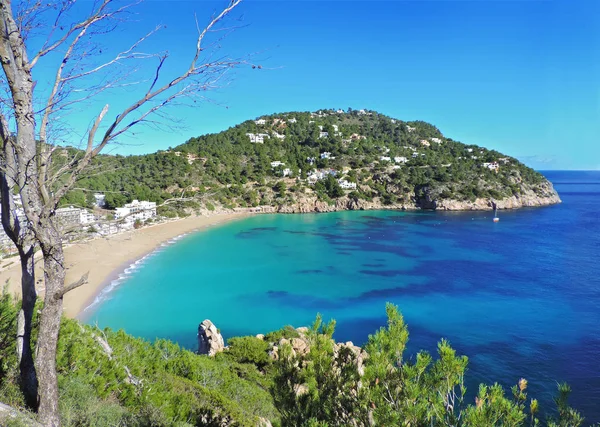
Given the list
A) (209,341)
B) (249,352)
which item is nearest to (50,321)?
(249,352)

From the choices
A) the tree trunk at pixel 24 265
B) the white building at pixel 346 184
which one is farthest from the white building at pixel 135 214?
the white building at pixel 346 184

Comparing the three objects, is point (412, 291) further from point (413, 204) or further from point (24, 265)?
point (413, 204)

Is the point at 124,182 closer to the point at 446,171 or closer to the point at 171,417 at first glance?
the point at 171,417

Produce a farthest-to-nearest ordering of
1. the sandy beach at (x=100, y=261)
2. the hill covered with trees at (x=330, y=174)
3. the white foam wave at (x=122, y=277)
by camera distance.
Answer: the hill covered with trees at (x=330, y=174) < the white foam wave at (x=122, y=277) < the sandy beach at (x=100, y=261)

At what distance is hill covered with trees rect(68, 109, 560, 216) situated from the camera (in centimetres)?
5381

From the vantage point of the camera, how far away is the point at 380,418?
248cm

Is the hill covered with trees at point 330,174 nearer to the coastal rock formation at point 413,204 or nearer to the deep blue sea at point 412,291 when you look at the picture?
the coastal rock formation at point 413,204

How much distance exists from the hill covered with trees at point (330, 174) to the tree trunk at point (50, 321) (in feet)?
137

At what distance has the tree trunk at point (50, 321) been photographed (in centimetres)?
255

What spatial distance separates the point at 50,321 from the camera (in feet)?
8.69

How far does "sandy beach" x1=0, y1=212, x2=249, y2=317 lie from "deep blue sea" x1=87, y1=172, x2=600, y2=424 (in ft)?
3.79

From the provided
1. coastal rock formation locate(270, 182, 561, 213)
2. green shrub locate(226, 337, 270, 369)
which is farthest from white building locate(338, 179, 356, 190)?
green shrub locate(226, 337, 270, 369)

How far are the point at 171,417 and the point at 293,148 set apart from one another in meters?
70.0

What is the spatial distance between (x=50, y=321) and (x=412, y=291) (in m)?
21.5
